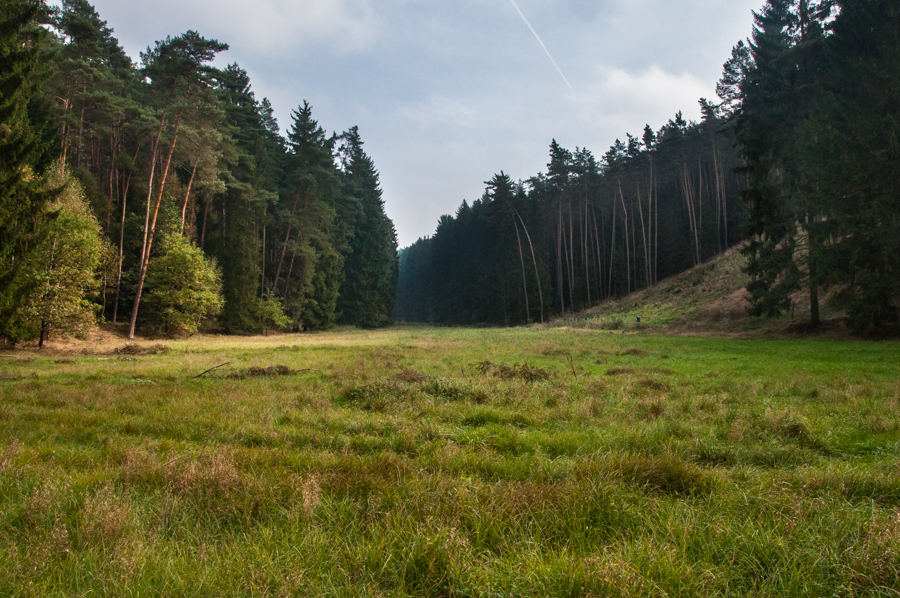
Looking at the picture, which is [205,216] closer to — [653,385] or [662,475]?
[653,385]

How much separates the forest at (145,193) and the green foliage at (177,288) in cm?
9

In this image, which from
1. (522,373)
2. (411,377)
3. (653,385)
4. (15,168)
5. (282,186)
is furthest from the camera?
(282,186)

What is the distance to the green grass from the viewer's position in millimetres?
2264

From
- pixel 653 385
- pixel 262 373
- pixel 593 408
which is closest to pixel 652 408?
pixel 593 408

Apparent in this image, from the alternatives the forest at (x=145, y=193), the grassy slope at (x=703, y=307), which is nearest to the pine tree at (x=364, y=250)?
the forest at (x=145, y=193)

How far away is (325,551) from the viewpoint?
8.41ft

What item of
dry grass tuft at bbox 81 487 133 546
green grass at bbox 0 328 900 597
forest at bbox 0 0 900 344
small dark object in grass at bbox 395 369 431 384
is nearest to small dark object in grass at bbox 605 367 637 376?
green grass at bbox 0 328 900 597

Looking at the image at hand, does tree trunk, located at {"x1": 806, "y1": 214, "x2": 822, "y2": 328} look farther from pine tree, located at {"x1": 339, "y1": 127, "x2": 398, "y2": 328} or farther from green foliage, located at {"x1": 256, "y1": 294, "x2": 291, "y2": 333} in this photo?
pine tree, located at {"x1": 339, "y1": 127, "x2": 398, "y2": 328}

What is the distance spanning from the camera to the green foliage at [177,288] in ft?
93.7

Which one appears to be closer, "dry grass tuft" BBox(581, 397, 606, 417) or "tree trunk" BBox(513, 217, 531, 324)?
"dry grass tuft" BBox(581, 397, 606, 417)

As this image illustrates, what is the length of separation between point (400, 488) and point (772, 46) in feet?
120

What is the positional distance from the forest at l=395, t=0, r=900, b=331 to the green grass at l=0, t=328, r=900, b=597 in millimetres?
17365

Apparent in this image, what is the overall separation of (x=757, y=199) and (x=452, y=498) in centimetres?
2933

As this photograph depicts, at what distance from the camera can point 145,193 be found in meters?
31.5
